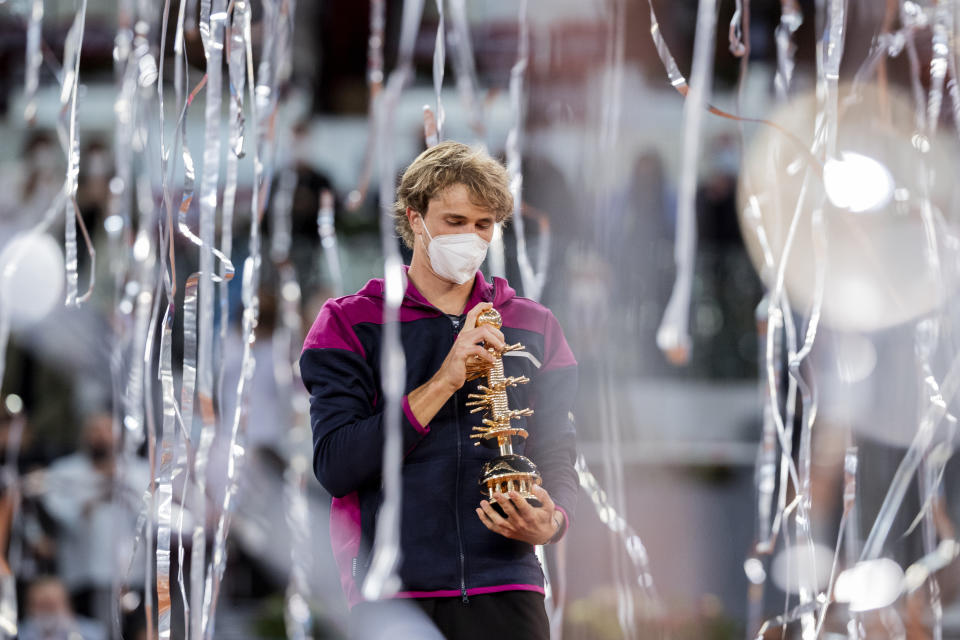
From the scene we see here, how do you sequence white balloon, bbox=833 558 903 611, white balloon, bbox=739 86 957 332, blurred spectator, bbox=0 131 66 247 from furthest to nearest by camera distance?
white balloon, bbox=739 86 957 332, blurred spectator, bbox=0 131 66 247, white balloon, bbox=833 558 903 611

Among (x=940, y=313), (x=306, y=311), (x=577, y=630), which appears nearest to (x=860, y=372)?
(x=577, y=630)

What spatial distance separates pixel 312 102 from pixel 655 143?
1.11m

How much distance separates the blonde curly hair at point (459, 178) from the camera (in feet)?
2.81

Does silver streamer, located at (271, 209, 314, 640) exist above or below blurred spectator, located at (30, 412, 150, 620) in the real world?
above

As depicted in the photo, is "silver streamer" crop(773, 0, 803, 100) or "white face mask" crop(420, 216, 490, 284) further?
"silver streamer" crop(773, 0, 803, 100)

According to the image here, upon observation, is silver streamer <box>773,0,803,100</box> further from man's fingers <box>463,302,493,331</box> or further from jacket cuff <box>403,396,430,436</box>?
jacket cuff <box>403,396,430,436</box>

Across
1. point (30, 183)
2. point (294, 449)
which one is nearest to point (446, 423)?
point (294, 449)

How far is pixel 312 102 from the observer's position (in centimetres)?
312

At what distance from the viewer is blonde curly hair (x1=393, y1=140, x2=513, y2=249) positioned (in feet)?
2.81

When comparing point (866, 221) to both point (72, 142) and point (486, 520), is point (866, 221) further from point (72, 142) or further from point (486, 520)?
point (72, 142)

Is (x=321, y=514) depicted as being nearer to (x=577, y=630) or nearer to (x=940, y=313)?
(x=577, y=630)

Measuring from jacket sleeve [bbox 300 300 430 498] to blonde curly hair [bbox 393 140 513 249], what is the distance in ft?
0.42

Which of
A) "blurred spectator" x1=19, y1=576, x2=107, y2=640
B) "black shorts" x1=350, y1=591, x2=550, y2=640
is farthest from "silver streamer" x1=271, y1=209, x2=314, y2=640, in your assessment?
"blurred spectator" x1=19, y1=576, x2=107, y2=640

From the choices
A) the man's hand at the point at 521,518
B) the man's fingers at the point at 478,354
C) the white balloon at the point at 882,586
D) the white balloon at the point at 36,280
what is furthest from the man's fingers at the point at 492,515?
the white balloon at the point at 36,280
